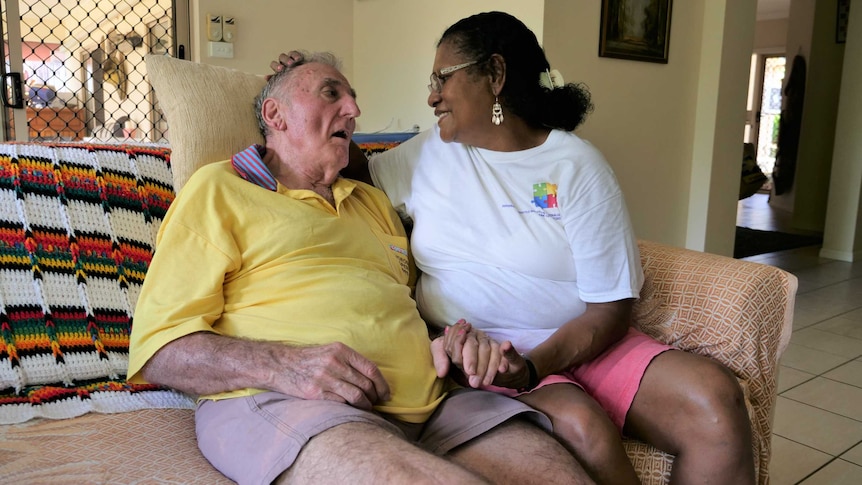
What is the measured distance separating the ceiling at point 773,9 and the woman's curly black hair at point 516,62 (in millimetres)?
8484

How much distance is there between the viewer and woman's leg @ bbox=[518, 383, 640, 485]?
1.19 meters

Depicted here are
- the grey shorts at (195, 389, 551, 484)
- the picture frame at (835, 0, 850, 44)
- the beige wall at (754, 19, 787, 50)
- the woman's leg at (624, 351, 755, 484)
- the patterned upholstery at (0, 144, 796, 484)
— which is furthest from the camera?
the beige wall at (754, 19, 787, 50)

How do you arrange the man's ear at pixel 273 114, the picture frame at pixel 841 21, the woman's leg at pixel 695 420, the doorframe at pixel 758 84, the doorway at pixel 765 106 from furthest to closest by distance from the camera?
the doorway at pixel 765 106 < the doorframe at pixel 758 84 < the picture frame at pixel 841 21 < the man's ear at pixel 273 114 < the woman's leg at pixel 695 420

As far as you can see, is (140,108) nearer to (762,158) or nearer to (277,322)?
(277,322)

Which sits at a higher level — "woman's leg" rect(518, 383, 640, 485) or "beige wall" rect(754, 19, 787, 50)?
"beige wall" rect(754, 19, 787, 50)

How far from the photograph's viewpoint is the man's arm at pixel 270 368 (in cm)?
109

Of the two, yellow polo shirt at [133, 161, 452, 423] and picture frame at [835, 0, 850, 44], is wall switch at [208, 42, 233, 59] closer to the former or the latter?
yellow polo shirt at [133, 161, 452, 423]

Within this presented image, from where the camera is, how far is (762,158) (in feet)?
35.7

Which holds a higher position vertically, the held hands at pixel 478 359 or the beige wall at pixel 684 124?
the beige wall at pixel 684 124

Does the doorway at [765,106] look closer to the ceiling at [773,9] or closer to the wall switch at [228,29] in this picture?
the ceiling at [773,9]

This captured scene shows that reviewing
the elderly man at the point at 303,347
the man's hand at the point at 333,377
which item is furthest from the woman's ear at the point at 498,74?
the man's hand at the point at 333,377

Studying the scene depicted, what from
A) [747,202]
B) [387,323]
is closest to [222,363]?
[387,323]

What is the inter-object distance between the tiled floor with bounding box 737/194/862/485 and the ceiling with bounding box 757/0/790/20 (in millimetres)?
5537

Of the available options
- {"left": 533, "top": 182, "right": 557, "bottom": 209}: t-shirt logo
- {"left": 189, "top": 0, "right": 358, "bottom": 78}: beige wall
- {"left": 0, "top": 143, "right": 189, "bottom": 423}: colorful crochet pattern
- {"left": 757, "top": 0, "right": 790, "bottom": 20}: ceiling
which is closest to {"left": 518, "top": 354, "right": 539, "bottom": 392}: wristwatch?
{"left": 533, "top": 182, "right": 557, "bottom": 209}: t-shirt logo
